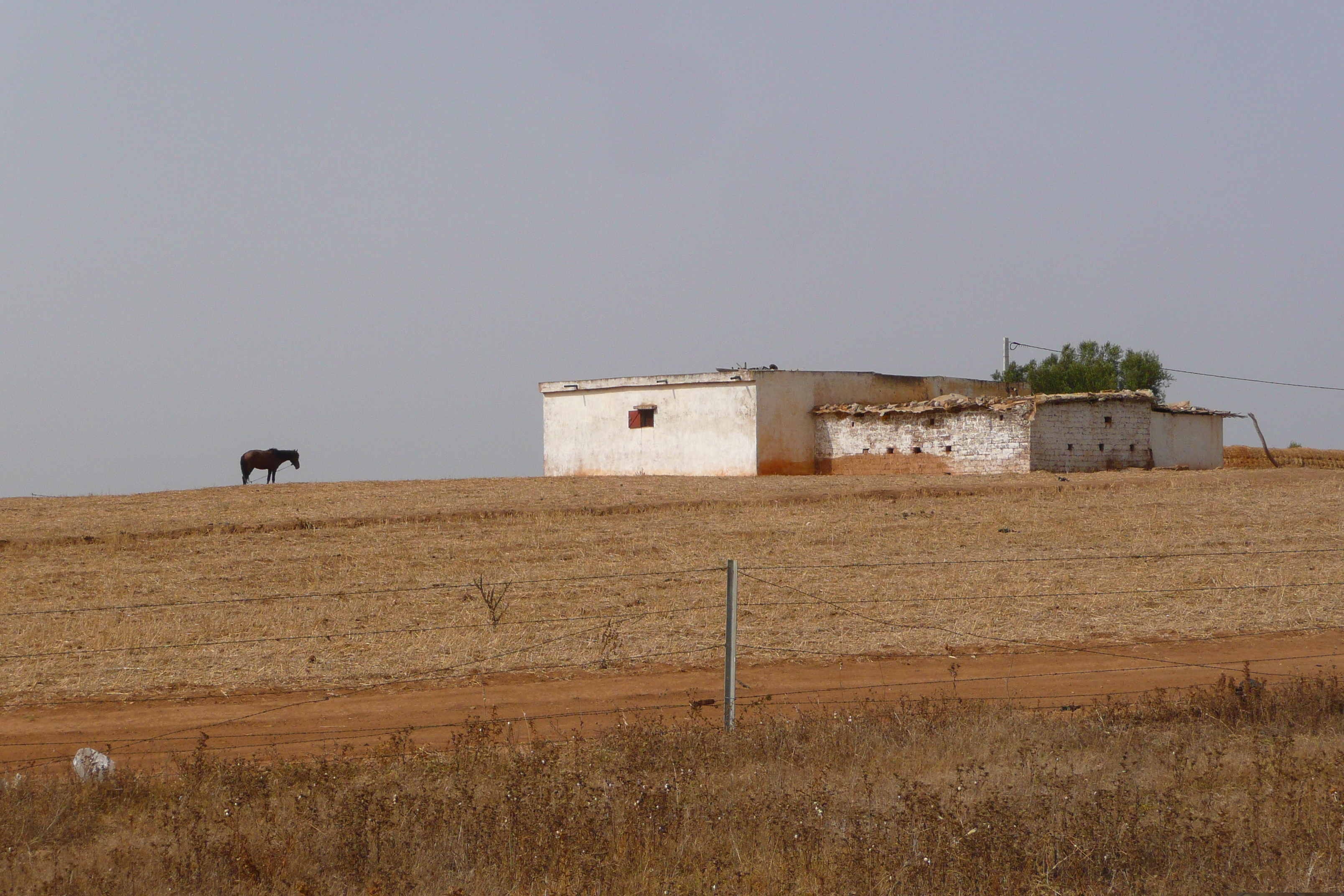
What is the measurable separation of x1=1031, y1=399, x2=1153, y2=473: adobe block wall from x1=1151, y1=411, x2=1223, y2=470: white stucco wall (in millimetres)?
616

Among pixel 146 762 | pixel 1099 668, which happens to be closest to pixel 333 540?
pixel 146 762

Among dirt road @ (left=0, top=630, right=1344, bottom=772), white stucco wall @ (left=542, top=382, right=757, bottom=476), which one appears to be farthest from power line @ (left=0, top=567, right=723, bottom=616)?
white stucco wall @ (left=542, top=382, right=757, bottom=476)

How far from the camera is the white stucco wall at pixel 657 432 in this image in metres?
35.3

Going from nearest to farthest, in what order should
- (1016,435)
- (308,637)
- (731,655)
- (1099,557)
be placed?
(731,655)
(308,637)
(1099,557)
(1016,435)

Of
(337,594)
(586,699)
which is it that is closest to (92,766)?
(586,699)

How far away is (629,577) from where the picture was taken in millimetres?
15055

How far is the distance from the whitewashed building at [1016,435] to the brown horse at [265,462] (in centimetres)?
1871

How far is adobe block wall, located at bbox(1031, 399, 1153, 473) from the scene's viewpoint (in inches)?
1252

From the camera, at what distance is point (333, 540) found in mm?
23047

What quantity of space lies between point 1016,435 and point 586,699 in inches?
899

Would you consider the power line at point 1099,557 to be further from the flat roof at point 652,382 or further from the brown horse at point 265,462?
the brown horse at point 265,462

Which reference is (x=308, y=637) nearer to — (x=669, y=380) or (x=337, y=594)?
(x=337, y=594)

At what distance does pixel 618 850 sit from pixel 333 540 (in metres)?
17.8

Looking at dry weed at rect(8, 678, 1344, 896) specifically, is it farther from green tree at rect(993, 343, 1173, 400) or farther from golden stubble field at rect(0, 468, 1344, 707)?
green tree at rect(993, 343, 1173, 400)
